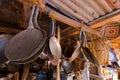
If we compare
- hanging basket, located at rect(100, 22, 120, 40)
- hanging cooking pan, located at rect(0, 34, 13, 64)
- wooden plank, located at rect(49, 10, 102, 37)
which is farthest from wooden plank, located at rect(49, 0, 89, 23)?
hanging cooking pan, located at rect(0, 34, 13, 64)

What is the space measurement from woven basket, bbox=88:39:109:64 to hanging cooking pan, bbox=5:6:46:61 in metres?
1.20

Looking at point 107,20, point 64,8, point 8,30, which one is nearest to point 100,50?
point 107,20

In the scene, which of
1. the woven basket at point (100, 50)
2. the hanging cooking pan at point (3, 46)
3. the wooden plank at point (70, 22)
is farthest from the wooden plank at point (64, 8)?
the woven basket at point (100, 50)

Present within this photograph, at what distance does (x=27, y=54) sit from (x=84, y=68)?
51.7 inches

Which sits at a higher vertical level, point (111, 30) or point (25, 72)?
point (111, 30)

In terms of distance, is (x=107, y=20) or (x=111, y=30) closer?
(x=107, y=20)

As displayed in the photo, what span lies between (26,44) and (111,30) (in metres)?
1.05

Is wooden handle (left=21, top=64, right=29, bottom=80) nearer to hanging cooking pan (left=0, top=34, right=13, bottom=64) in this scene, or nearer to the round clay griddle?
hanging cooking pan (left=0, top=34, right=13, bottom=64)

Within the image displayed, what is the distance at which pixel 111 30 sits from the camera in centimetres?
153

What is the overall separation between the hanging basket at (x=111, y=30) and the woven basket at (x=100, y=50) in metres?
0.39


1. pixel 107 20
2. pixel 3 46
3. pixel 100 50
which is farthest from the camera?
pixel 100 50

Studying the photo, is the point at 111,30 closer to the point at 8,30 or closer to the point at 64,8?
the point at 64,8

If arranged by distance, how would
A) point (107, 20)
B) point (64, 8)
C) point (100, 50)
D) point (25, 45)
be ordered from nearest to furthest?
1. point (25, 45)
2. point (64, 8)
3. point (107, 20)
4. point (100, 50)

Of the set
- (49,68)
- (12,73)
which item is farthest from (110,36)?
(12,73)
